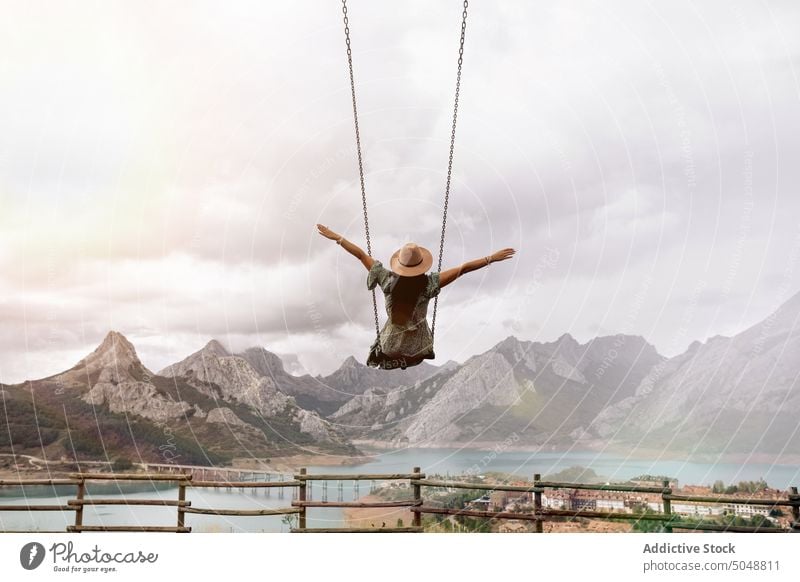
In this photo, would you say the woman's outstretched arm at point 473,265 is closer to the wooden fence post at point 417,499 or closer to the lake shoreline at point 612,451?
the wooden fence post at point 417,499

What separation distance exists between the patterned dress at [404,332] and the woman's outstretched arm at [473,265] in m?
0.07

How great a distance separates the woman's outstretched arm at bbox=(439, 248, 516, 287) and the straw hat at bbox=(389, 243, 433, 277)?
0.17 meters

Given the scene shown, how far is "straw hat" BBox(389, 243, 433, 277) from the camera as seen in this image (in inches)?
237

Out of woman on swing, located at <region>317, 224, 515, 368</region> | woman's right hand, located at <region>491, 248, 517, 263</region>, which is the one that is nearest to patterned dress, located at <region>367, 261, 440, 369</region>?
woman on swing, located at <region>317, 224, 515, 368</region>

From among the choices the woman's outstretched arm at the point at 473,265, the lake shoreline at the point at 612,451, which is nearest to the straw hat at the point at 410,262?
the woman's outstretched arm at the point at 473,265

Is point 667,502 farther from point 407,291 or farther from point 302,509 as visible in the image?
point 407,291

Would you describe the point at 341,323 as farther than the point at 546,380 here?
No

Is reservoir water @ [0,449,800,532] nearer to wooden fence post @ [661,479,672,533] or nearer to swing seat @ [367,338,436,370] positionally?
wooden fence post @ [661,479,672,533]

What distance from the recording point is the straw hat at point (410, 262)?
6.01 m

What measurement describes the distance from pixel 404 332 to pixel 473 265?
836 millimetres

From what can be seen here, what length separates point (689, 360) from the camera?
3681 centimetres
